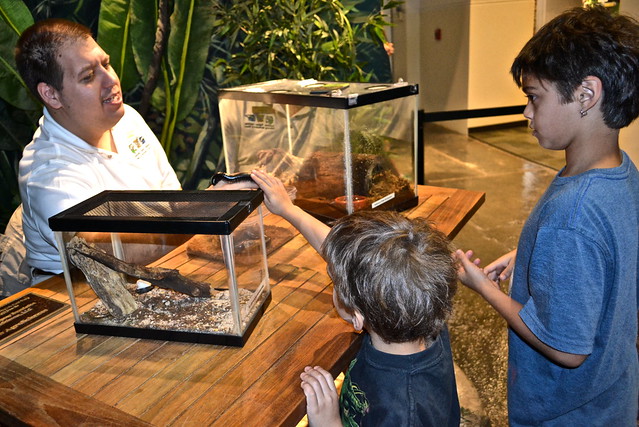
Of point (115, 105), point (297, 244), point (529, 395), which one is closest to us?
point (529, 395)

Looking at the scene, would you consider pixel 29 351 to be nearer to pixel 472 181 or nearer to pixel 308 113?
pixel 308 113

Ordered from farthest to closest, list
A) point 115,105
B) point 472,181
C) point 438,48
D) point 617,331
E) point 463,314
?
point 472,181 < point 438,48 < point 463,314 < point 115,105 < point 617,331

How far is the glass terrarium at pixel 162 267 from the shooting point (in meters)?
1.44

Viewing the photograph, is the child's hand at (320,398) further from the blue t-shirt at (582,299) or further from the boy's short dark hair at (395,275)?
the blue t-shirt at (582,299)

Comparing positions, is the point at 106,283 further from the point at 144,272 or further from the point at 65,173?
the point at 65,173

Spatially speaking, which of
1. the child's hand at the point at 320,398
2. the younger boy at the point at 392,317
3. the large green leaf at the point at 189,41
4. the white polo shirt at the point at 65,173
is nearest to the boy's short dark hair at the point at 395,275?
the younger boy at the point at 392,317

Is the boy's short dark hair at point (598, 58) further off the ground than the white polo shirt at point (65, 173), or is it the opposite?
the boy's short dark hair at point (598, 58)

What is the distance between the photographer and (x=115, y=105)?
231 cm

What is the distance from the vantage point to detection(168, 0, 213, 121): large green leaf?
400cm

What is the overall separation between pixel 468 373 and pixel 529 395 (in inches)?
57.7

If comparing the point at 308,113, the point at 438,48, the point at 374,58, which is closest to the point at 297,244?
the point at 308,113

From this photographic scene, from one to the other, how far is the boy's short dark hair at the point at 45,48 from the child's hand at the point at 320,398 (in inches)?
62.7

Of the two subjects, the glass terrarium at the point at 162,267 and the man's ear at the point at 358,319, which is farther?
the glass terrarium at the point at 162,267

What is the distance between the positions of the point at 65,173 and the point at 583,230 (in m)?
1.71
